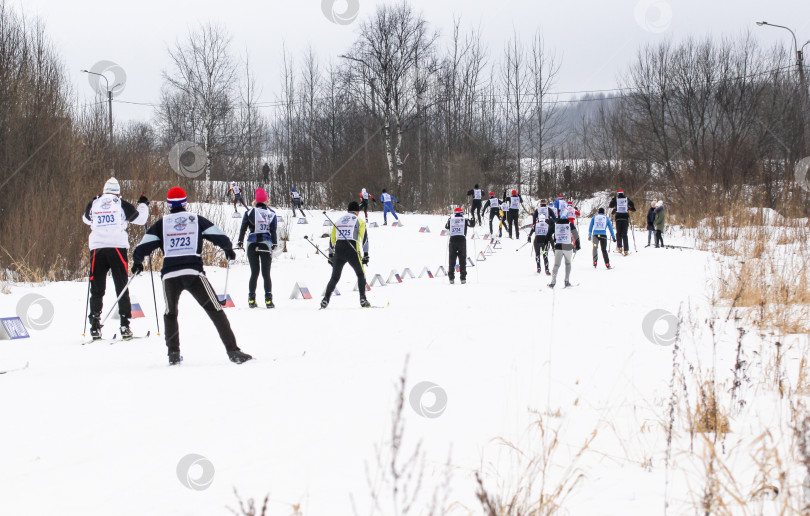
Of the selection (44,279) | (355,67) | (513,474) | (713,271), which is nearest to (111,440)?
(513,474)

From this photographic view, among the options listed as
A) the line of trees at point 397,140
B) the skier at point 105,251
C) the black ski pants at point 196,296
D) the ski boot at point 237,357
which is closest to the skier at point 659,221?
the line of trees at point 397,140

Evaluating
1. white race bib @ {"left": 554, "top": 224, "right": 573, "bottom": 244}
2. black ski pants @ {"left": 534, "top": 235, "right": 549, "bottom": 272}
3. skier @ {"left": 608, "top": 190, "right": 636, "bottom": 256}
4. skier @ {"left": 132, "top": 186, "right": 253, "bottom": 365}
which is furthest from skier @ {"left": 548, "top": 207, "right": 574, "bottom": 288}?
skier @ {"left": 132, "top": 186, "right": 253, "bottom": 365}

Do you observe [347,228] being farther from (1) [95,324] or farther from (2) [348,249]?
(1) [95,324]

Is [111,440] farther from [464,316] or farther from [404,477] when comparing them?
[464,316]

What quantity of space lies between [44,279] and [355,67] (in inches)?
924

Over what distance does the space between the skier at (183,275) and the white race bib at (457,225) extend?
27.3ft

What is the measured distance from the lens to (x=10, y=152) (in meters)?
13.3

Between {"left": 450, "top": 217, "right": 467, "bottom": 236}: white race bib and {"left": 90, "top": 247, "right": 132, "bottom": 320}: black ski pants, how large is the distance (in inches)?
305

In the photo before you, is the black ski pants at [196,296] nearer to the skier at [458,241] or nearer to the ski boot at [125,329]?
the ski boot at [125,329]

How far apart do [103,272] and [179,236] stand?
86.5 inches

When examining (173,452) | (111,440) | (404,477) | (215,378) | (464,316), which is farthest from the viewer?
(464,316)

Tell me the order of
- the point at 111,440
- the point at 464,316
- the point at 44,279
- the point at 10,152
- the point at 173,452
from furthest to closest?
the point at 10,152, the point at 44,279, the point at 464,316, the point at 111,440, the point at 173,452

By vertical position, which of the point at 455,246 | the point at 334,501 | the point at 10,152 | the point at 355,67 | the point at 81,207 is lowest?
the point at 334,501

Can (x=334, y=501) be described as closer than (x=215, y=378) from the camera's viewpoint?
Yes
